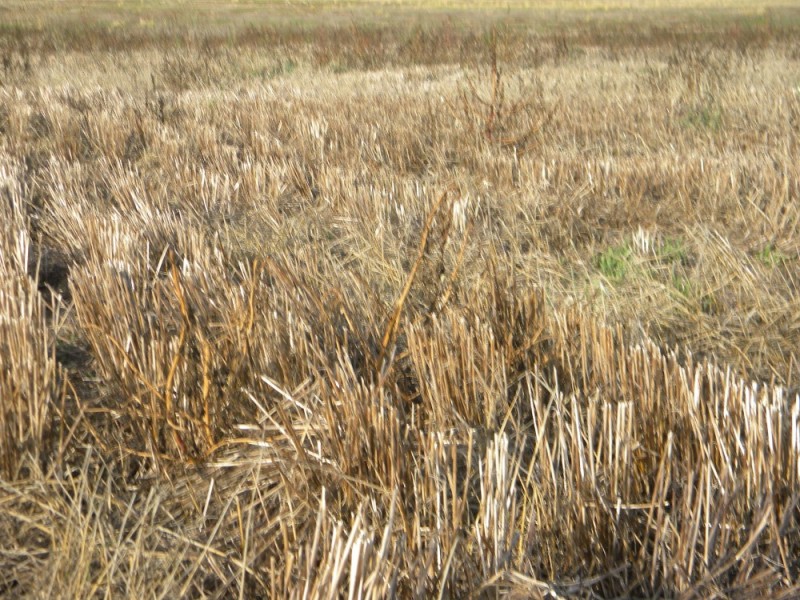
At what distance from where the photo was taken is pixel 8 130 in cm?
684

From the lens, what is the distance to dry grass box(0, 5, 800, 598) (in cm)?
138

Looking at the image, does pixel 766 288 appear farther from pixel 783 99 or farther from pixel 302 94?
pixel 302 94

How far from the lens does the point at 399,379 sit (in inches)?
84.5

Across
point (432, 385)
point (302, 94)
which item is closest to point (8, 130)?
point (302, 94)

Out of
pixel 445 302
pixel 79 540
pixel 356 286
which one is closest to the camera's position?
pixel 79 540

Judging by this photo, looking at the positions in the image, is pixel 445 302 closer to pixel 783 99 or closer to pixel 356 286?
pixel 356 286

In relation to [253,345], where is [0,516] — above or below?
below

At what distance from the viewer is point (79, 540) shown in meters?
1.42

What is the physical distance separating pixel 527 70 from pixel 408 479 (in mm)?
11978

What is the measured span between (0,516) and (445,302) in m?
1.31

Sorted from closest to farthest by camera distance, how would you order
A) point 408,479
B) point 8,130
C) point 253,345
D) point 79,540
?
point 79,540 → point 408,479 → point 253,345 → point 8,130

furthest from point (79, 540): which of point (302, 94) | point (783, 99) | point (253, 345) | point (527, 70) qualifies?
point (527, 70)

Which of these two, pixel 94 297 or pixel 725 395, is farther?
pixel 94 297

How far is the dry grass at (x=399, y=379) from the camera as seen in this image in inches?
54.4
